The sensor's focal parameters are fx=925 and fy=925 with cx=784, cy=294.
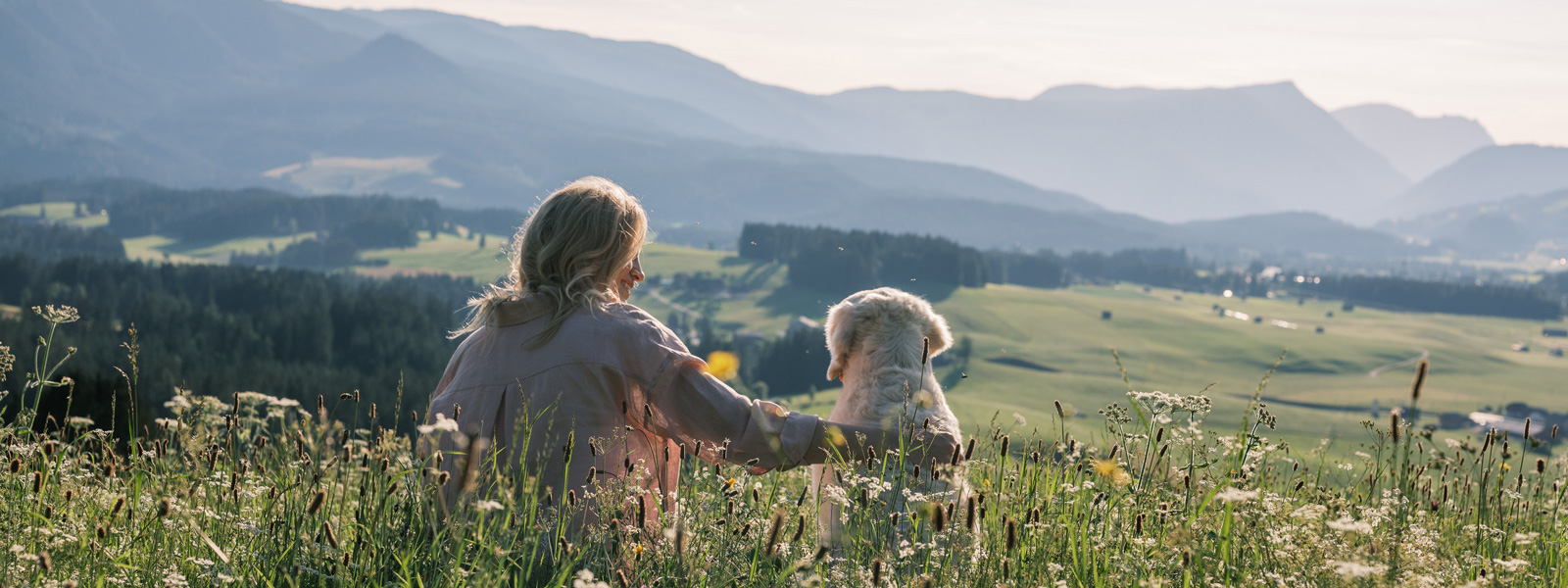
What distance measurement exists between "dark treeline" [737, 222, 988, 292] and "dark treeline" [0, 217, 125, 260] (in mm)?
123738

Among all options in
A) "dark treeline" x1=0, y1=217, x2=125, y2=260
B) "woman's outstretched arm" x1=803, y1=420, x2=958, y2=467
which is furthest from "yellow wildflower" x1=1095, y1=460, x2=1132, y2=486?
"dark treeline" x1=0, y1=217, x2=125, y2=260

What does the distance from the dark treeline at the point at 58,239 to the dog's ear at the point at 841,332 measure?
207976 mm

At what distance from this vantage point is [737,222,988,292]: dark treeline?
378 feet

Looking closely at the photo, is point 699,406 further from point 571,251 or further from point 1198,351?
point 1198,351

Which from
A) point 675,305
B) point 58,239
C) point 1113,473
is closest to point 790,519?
point 1113,473

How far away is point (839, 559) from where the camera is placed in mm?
2943

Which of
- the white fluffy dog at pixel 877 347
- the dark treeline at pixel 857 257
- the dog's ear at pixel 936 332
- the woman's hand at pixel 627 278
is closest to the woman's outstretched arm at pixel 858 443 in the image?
the white fluffy dog at pixel 877 347

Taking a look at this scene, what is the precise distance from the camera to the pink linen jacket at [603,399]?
3.90 meters

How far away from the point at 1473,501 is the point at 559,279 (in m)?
4.97

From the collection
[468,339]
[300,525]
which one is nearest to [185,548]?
[300,525]

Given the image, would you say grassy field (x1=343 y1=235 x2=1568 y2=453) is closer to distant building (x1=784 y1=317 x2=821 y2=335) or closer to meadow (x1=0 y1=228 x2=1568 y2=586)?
distant building (x1=784 y1=317 x2=821 y2=335)

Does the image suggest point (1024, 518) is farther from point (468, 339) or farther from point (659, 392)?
point (468, 339)

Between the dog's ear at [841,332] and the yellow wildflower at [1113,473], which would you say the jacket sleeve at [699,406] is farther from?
the dog's ear at [841,332]

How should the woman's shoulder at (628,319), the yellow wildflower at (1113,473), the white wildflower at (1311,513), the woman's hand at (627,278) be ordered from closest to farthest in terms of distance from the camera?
the white wildflower at (1311,513) < the yellow wildflower at (1113,473) < the woman's shoulder at (628,319) < the woman's hand at (627,278)
